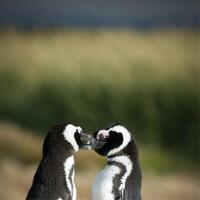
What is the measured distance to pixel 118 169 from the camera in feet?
27.4

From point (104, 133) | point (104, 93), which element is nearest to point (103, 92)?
point (104, 93)

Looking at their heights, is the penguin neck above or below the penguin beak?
below

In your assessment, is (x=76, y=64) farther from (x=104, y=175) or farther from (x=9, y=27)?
(x=104, y=175)

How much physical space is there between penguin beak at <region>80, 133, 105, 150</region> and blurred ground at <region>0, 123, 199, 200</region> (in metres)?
5.72

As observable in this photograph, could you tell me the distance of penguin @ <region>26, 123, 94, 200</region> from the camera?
7978mm

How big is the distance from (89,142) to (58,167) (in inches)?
16.8

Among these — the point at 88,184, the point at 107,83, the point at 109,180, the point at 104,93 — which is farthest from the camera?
the point at 107,83

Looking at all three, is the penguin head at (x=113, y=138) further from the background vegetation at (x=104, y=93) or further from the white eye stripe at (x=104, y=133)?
the background vegetation at (x=104, y=93)

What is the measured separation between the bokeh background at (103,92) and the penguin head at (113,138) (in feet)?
23.3

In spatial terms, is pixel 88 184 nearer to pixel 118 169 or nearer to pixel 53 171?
pixel 118 169

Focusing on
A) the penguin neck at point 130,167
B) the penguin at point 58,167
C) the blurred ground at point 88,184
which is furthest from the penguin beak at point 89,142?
the blurred ground at point 88,184

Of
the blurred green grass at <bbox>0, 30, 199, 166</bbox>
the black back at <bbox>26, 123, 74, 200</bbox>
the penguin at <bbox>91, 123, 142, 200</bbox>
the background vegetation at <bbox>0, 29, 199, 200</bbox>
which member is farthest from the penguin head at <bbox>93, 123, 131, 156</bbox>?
the blurred green grass at <bbox>0, 30, 199, 166</bbox>

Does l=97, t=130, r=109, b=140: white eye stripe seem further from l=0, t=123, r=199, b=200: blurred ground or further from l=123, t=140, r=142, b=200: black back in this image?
l=0, t=123, r=199, b=200: blurred ground

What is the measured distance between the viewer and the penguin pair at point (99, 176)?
8016mm
